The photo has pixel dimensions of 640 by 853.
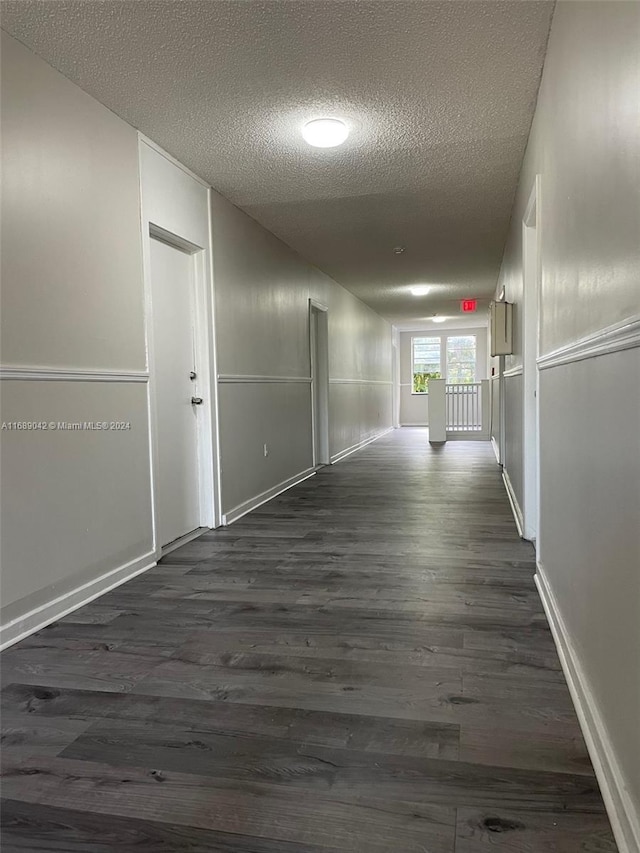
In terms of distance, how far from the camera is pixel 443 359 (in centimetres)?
1481

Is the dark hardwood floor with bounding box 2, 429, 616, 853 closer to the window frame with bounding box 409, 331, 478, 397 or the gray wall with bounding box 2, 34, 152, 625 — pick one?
the gray wall with bounding box 2, 34, 152, 625

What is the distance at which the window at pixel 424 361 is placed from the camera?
1488cm

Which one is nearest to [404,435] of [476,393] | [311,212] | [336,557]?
[476,393]

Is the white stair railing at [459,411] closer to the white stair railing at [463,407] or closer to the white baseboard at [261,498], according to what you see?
the white stair railing at [463,407]

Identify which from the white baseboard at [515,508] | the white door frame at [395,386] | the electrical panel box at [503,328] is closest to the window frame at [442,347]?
the white door frame at [395,386]

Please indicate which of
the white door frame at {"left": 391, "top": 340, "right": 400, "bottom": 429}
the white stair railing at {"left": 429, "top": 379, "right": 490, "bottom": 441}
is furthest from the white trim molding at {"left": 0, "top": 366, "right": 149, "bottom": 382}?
the white door frame at {"left": 391, "top": 340, "right": 400, "bottom": 429}

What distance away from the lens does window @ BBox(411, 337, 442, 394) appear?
14.9 meters

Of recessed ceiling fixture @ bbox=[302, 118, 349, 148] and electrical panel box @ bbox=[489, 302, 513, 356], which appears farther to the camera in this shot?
electrical panel box @ bbox=[489, 302, 513, 356]

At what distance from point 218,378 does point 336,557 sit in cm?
159

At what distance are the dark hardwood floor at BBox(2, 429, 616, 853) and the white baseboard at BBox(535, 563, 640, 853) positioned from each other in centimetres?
3

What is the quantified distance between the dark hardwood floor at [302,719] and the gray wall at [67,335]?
0.32 m

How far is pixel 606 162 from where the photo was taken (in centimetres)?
144

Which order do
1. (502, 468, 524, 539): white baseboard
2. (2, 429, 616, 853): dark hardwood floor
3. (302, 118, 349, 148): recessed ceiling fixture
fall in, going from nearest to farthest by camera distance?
(2, 429, 616, 853): dark hardwood floor < (302, 118, 349, 148): recessed ceiling fixture < (502, 468, 524, 539): white baseboard

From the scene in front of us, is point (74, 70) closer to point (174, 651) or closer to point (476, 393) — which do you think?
point (174, 651)
